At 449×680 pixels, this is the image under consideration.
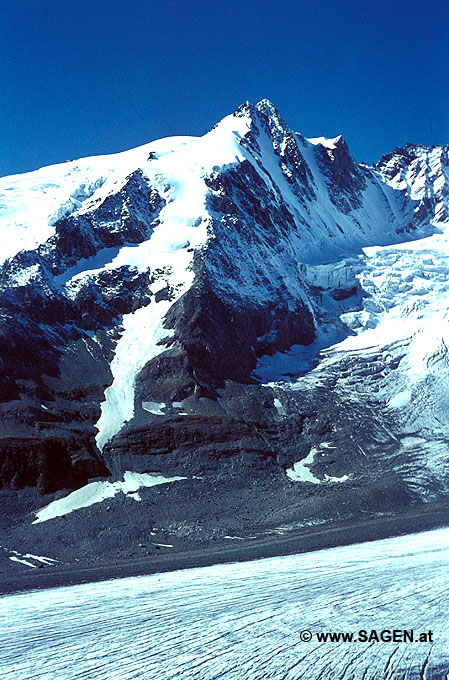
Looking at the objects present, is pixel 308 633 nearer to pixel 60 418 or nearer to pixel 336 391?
pixel 60 418

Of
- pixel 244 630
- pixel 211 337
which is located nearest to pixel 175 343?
pixel 211 337

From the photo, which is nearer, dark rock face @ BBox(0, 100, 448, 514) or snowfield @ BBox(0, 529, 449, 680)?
snowfield @ BBox(0, 529, 449, 680)

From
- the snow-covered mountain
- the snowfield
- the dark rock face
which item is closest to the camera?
the snowfield

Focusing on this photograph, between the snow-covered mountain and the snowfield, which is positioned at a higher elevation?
the snow-covered mountain

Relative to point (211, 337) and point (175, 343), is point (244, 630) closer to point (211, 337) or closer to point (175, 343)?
point (175, 343)

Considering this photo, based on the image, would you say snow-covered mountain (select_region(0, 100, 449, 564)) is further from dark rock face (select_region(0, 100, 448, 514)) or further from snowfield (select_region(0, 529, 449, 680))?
snowfield (select_region(0, 529, 449, 680))

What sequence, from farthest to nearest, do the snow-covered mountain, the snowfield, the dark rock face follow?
the snow-covered mountain < the dark rock face < the snowfield

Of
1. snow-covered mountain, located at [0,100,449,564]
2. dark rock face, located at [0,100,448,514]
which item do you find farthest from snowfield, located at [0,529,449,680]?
dark rock face, located at [0,100,448,514]
